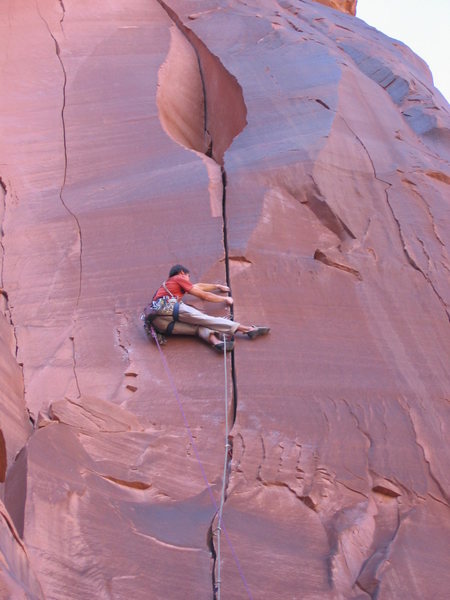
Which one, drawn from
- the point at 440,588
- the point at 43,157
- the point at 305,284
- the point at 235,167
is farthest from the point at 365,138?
the point at 440,588

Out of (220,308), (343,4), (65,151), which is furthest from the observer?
(343,4)

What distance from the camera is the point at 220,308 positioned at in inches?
332

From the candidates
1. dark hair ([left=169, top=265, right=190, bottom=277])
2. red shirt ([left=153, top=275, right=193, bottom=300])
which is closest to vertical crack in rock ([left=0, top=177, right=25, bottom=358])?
red shirt ([left=153, top=275, right=193, bottom=300])

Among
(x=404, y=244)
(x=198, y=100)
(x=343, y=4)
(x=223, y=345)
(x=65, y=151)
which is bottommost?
(x=343, y=4)

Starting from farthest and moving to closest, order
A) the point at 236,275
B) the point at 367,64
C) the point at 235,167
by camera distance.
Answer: the point at 367,64 < the point at 235,167 < the point at 236,275

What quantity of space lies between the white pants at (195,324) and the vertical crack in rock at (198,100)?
2.59 meters

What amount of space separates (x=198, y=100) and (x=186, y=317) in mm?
4646

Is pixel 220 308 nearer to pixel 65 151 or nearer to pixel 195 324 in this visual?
pixel 195 324

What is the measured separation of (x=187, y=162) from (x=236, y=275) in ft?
5.91

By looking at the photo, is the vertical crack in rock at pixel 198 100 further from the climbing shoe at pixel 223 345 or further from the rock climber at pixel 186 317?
the climbing shoe at pixel 223 345

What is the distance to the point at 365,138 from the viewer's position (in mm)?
10586

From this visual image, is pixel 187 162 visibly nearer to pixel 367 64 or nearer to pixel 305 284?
pixel 305 284

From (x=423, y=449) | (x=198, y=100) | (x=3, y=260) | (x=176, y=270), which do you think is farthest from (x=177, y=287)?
(x=198, y=100)

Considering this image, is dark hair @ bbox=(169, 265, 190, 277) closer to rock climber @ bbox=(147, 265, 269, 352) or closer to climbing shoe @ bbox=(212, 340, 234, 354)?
rock climber @ bbox=(147, 265, 269, 352)
